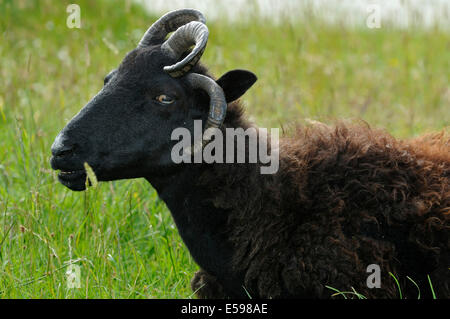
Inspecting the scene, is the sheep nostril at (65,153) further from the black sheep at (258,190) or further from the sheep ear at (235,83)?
the sheep ear at (235,83)

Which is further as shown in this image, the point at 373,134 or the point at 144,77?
the point at 373,134

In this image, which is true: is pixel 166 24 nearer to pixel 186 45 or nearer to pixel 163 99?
pixel 186 45

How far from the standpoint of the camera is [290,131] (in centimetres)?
579

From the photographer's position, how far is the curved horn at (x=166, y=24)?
17.6 feet

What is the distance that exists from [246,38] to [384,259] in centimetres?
911

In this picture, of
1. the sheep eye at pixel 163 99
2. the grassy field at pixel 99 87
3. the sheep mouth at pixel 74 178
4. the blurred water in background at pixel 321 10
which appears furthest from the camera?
the blurred water in background at pixel 321 10

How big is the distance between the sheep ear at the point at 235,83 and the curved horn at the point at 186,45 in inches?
10.4

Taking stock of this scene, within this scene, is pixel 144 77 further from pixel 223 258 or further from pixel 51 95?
pixel 51 95

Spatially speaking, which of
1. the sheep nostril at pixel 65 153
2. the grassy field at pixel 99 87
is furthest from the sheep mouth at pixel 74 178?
the grassy field at pixel 99 87

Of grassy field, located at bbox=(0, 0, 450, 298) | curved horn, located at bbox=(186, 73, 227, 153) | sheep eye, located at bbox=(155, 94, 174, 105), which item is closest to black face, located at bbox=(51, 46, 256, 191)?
sheep eye, located at bbox=(155, 94, 174, 105)

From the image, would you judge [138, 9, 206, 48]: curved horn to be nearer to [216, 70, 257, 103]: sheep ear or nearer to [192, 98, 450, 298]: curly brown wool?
[216, 70, 257, 103]: sheep ear

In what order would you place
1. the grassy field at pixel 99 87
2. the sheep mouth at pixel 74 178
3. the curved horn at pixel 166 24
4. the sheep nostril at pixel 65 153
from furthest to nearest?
1. the grassy field at pixel 99 87
2. the curved horn at pixel 166 24
3. the sheep mouth at pixel 74 178
4. the sheep nostril at pixel 65 153

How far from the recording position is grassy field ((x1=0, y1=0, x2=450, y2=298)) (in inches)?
221
